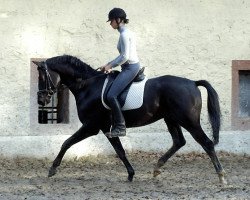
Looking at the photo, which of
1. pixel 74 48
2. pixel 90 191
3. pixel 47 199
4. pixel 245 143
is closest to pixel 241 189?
pixel 90 191

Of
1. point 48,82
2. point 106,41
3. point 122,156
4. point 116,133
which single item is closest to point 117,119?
point 116,133

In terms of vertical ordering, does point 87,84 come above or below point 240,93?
above

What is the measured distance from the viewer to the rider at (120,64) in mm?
8117

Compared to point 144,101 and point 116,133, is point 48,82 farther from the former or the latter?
point 144,101

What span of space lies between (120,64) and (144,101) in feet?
2.13

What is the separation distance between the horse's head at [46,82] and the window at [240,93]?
3.91 meters

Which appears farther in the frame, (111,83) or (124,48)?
→ (111,83)

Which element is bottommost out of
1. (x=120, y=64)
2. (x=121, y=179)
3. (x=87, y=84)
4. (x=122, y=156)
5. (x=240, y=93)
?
(x=121, y=179)

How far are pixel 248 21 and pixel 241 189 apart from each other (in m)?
4.32

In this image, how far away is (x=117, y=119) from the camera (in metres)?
8.19

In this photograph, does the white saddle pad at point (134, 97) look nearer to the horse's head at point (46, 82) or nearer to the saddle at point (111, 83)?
the saddle at point (111, 83)

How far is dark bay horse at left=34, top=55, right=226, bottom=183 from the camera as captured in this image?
8273 mm

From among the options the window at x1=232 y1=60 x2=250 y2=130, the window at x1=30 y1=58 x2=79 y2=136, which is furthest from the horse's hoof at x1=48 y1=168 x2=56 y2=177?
the window at x1=232 y1=60 x2=250 y2=130

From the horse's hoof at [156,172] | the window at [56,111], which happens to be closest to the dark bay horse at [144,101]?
the horse's hoof at [156,172]
